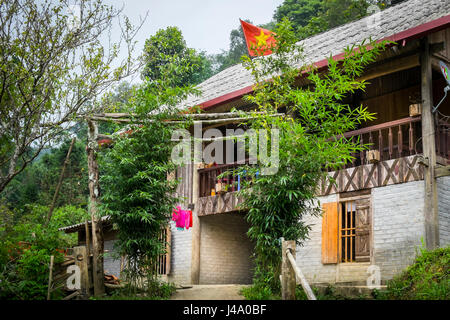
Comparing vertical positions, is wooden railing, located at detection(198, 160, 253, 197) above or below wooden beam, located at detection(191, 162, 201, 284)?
above

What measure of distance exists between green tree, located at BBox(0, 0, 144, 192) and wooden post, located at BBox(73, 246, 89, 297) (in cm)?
193

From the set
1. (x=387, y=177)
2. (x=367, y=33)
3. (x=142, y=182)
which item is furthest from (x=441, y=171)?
(x=142, y=182)

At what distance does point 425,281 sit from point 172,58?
592 centimetres

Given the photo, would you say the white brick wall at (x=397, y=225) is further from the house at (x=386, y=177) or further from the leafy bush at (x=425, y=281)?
the leafy bush at (x=425, y=281)

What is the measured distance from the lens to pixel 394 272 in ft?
28.1

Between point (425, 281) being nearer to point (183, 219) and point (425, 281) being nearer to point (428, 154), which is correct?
point (428, 154)

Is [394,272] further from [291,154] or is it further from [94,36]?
[94,36]

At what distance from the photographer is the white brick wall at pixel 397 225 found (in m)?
8.48

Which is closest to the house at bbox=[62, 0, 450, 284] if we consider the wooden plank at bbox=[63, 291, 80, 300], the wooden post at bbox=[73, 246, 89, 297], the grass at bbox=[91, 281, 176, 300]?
the grass at bbox=[91, 281, 176, 300]

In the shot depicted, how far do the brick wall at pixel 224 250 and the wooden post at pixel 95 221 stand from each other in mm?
3315

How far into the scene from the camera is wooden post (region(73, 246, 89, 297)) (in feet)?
28.3

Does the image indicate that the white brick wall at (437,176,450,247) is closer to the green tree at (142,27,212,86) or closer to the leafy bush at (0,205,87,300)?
the green tree at (142,27,212,86)

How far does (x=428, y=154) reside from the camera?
8445 millimetres
